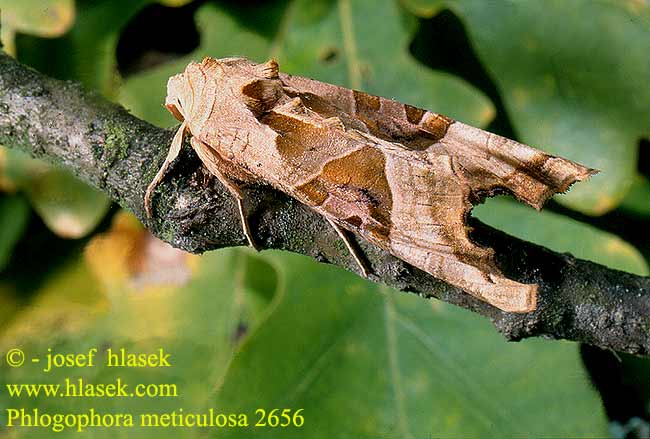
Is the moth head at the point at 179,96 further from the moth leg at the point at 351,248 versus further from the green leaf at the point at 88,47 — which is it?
the green leaf at the point at 88,47

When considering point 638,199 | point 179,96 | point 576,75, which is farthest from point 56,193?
point 638,199

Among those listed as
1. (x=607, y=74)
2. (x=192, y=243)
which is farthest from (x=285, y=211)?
(x=607, y=74)

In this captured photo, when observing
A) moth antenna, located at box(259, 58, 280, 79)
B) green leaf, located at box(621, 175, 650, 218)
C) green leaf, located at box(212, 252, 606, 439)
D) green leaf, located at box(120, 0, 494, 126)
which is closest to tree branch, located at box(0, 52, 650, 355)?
moth antenna, located at box(259, 58, 280, 79)

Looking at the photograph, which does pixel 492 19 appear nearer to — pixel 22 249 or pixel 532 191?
pixel 532 191

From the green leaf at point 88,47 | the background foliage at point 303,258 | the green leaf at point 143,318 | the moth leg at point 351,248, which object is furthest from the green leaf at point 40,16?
the moth leg at point 351,248

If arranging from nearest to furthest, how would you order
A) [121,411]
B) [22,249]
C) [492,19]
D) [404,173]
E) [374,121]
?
[404,173] → [374,121] → [121,411] → [492,19] → [22,249]

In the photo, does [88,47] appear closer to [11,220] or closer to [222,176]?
[11,220]
